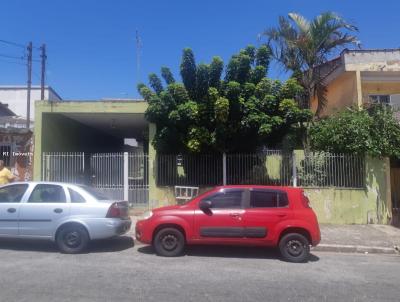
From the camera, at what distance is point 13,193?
8.77m

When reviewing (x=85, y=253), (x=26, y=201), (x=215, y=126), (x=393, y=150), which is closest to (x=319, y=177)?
(x=393, y=150)

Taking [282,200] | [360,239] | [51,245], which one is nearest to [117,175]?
[51,245]

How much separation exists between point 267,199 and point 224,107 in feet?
13.9

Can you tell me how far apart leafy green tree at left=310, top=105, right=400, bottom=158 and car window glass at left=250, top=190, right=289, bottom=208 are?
5373mm

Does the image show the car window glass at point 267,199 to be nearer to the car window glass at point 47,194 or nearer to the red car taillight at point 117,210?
the red car taillight at point 117,210

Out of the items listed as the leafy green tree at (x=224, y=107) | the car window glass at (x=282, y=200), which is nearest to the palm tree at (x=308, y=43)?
the leafy green tree at (x=224, y=107)

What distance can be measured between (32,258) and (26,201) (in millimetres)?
1327

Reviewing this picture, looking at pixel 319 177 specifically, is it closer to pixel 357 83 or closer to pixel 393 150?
pixel 393 150

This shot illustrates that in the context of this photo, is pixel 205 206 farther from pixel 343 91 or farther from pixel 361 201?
pixel 343 91

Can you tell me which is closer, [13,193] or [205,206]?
[205,206]

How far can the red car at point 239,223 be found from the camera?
8094 millimetres

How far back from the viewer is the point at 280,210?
8.20m

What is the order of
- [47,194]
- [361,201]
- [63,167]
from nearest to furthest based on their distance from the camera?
[47,194], [361,201], [63,167]

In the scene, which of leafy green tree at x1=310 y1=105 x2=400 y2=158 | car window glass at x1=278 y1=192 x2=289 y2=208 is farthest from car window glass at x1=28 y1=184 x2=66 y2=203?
leafy green tree at x1=310 y1=105 x2=400 y2=158
